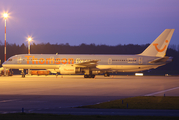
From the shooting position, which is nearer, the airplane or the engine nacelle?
the engine nacelle

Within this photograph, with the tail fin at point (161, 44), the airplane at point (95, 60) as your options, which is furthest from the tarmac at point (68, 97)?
the tail fin at point (161, 44)

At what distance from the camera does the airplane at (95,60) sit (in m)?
43.2

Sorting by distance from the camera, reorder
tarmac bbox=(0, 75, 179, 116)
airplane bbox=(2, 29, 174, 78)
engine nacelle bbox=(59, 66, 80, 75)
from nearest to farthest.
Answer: tarmac bbox=(0, 75, 179, 116)
engine nacelle bbox=(59, 66, 80, 75)
airplane bbox=(2, 29, 174, 78)

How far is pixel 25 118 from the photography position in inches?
360

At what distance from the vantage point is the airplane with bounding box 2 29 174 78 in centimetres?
4322

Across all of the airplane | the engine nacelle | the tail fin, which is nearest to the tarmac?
the engine nacelle

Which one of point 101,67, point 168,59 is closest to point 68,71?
point 101,67

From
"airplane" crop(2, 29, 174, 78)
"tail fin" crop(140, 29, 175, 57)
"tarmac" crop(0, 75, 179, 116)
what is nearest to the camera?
"tarmac" crop(0, 75, 179, 116)

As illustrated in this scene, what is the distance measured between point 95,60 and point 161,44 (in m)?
14.0

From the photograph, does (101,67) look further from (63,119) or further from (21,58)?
(63,119)

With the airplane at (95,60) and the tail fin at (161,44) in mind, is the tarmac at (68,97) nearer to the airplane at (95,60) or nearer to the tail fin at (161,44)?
the airplane at (95,60)

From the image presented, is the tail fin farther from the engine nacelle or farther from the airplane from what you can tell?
the engine nacelle

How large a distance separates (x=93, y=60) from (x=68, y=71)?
5.56 metres

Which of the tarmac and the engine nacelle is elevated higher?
the engine nacelle
